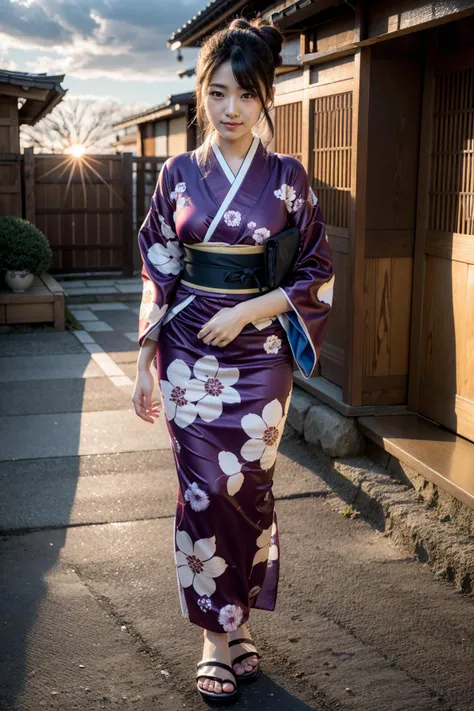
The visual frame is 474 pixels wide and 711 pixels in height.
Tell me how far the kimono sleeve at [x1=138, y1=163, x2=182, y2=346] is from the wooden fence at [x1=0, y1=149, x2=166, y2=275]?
1155 centimetres

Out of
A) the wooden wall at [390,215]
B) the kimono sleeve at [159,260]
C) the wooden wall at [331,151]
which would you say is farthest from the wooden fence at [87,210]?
the kimono sleeve at [159,260]

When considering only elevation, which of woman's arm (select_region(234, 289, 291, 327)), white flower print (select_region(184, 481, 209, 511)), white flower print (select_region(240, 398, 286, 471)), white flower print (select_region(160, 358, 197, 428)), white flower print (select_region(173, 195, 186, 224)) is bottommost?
white flower print (select_region(184, 481, 209, 511))

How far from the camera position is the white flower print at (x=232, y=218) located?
120 inches

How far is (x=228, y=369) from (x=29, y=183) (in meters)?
11.3

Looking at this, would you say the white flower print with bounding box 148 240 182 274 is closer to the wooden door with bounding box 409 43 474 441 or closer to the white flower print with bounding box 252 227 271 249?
the white flower print with bounding box 252 227 271 249

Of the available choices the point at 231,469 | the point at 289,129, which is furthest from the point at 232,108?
the point at 289,129

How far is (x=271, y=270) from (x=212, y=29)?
7577 mm

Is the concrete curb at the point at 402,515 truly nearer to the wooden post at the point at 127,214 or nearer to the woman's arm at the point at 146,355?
the woman's arm at the point at 146,355

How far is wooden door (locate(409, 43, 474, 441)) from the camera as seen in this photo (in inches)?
185

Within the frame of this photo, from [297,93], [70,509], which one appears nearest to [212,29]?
[297,93]

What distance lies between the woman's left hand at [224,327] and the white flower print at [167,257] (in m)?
0.33

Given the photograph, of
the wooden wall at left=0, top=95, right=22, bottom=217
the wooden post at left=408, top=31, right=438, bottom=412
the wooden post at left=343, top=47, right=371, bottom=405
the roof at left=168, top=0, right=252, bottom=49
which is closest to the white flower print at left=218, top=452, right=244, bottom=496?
the wooden post at left=343, top=47, right=371, bottom=405

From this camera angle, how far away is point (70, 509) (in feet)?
15.8

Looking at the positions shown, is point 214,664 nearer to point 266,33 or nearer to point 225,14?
point 266,33
